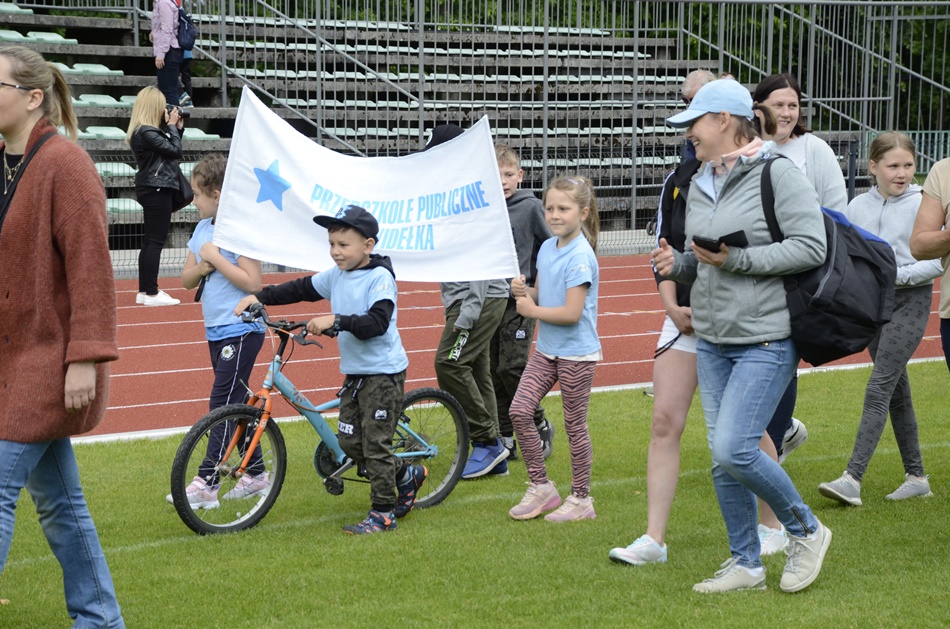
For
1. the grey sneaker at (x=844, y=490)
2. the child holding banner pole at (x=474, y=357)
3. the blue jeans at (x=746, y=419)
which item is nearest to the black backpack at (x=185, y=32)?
the child holding banner pole at (x=474, y=357)

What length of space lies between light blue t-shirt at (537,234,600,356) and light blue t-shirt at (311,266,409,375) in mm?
764

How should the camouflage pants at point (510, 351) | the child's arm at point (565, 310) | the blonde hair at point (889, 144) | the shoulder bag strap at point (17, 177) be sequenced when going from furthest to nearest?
1. the camouflage pants at point (510, 351)
2. the blonde hair at point (889, 144)
3. the child's arm at point (565, 310)
4. the shoulder bag strap at point (17, 177)

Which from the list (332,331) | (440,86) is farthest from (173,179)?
(332,331)

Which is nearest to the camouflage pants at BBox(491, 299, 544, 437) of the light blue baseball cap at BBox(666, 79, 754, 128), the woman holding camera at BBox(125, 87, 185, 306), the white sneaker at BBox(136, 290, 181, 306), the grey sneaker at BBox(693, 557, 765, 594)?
the grey sneaker at BBox(693, 557, 765, 594)

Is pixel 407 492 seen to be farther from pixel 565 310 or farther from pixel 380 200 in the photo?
pixel 380 200

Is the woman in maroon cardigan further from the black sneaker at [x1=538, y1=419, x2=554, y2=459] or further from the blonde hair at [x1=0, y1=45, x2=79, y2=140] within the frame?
the black sneaker at [x1=538, y1=419, x2=554, y2=459]

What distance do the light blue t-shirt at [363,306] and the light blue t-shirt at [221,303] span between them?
56cm

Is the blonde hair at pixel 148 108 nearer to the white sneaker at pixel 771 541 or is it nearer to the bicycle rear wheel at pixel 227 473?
the bicycle rear wheel at pixel 227 473

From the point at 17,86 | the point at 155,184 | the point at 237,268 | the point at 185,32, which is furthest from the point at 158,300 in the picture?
the point at 17,86

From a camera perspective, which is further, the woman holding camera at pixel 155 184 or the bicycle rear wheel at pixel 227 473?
the woman holding camera at pixel 155 184

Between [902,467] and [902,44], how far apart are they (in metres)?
17.3

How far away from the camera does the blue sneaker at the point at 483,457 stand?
7.34 metres

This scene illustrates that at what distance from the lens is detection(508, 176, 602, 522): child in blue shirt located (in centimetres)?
630

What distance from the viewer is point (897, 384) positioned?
6.78 meters
